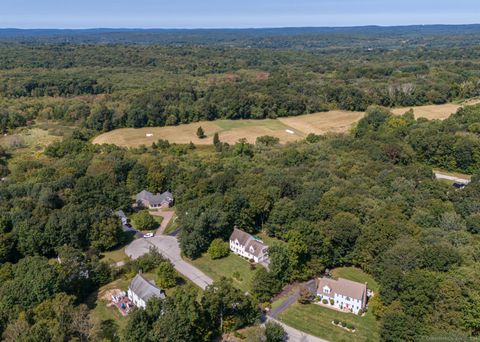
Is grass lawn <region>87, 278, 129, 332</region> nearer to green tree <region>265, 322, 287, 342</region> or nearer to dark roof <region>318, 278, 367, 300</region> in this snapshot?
green tree <region>265, 322, 287, 342</region>

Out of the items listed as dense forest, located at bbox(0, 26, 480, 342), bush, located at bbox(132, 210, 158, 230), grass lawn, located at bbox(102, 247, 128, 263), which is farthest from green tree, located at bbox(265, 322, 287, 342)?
bush, located at bbox(132, 210, 158, 230)

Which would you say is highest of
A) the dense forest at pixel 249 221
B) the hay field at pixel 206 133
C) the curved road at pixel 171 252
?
the dense forest at pixel 249 221

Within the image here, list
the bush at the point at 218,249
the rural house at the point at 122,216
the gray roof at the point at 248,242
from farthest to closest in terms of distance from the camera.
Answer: the rural house at the point at 122,216 → the bush at the point at 218,249 → the gray roof at the point at 248,242

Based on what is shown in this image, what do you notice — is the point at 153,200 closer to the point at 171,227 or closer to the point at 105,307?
the point at 171,227

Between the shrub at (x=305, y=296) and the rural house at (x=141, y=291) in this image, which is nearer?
the rural house at (x=141, y=291)

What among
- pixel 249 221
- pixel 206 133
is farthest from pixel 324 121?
pixel 249 221

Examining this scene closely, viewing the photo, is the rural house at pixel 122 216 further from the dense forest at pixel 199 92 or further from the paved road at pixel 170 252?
the dense forest at pixel 199 92

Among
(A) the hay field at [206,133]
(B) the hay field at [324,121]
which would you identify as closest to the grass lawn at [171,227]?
(A) the hay field at [206,133]
